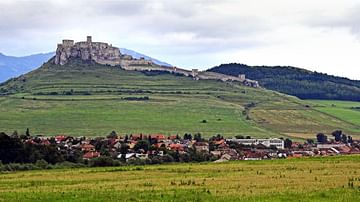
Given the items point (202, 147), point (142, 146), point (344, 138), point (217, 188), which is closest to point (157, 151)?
point (142, 146)

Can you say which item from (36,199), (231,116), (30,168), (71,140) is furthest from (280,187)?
(231,116)

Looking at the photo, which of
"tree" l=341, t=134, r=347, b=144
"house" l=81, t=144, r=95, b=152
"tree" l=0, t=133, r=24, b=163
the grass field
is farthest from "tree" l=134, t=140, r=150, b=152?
the grass field

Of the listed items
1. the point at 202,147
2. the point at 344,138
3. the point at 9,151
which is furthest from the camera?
the point at 344,138

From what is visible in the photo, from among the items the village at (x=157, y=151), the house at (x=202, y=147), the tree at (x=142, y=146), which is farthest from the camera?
the house at (x=202, y=147)

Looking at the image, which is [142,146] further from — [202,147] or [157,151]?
[202,147]

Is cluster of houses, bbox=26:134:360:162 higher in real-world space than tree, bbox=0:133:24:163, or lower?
lower

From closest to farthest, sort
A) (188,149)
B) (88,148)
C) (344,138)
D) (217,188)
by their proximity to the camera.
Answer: (217,188), (188,149), (88,148), (344,138)

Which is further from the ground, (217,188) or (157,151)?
(217,188)

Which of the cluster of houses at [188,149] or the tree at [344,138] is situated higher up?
the cluster of houses at [188,149]

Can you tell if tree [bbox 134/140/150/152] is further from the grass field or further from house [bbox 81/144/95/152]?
the grass field

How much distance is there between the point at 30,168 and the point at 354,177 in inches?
1510

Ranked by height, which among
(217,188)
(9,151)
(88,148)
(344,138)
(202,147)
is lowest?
(344,138)

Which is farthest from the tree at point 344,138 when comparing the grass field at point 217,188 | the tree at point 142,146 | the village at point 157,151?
the grass field at point 217,188

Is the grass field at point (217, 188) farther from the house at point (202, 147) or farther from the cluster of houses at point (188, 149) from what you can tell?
the house at point (202, 147)
